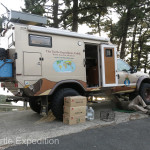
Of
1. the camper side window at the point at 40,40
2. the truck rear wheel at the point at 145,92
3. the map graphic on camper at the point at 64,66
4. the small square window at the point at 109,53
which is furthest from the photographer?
the truck rear wheel at the point at 145,92

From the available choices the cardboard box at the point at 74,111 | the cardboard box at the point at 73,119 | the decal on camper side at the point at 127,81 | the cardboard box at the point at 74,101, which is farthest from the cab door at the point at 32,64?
the decal on camper side at the point at 127,81

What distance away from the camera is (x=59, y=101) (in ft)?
15.5

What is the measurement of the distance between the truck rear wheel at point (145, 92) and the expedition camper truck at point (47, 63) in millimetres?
1575

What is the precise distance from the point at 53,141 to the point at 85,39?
3297 mm

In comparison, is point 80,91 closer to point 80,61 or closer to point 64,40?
point 80,61

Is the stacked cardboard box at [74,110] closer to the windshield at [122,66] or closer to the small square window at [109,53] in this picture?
the small square window at [109,53]

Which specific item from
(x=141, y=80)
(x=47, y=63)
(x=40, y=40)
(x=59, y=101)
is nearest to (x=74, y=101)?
(x=59, y=101)

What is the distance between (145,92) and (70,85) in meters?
3.73

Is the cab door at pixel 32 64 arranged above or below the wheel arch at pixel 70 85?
above

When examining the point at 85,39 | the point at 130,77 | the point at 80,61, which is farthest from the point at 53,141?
the point at 130,77

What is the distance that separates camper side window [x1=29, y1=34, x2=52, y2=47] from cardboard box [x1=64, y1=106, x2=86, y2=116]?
183 centimetres

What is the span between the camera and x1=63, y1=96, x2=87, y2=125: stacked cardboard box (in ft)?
14.8

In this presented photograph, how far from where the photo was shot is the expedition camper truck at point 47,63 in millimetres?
4281

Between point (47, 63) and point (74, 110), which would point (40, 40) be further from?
point (74, 110)
